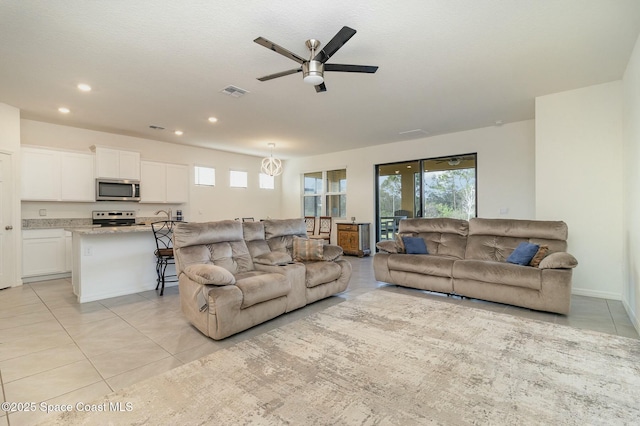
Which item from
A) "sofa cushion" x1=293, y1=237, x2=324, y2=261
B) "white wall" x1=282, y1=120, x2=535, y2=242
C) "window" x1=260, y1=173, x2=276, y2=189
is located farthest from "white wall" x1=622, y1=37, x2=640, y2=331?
"window" x1=260, y1=173, x2=276, y2=189

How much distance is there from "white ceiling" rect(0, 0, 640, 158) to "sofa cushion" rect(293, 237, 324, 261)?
2.00m

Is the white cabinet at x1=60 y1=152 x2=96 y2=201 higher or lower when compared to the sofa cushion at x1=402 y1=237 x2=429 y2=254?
higher

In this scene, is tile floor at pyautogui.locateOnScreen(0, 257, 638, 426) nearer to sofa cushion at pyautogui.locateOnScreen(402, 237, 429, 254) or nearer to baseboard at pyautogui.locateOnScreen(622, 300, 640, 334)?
baseboard at pyautogui.locateOnScreen(622, 300, 640, 334)

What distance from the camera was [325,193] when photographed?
8719mm

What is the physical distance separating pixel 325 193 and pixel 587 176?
5.82m

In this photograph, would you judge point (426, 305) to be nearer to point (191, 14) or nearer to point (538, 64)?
point (538, 64)

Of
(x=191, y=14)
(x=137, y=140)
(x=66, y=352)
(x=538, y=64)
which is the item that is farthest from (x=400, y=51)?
(x=137, y=140)

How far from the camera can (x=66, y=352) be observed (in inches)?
97.7

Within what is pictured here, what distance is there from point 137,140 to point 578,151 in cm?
779

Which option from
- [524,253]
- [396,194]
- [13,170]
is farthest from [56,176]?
[524,253]

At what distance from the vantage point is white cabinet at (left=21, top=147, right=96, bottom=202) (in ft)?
16.2

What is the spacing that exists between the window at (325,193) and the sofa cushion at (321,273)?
4.49m

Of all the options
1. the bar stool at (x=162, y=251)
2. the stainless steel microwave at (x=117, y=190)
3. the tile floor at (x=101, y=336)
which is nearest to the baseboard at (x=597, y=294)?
the tile floor at (x=101, y=336)

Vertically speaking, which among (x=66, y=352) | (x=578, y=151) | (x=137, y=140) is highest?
(x=137, y=140)
